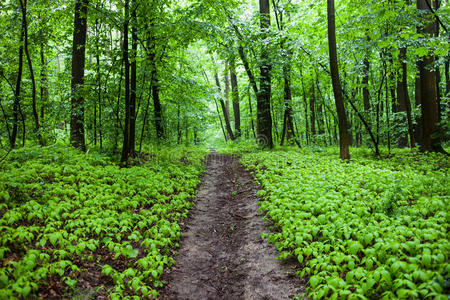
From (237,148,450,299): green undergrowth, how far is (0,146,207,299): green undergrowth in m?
2.45

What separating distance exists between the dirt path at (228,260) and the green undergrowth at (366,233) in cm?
36

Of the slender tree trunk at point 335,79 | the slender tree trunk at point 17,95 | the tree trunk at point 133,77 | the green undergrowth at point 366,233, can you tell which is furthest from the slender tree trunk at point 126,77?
the slender tree trunk at point 335,79

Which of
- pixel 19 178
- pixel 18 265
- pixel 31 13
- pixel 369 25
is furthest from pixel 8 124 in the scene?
pixel 369 25

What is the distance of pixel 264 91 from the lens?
14.5m

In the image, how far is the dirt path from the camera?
3.86 m

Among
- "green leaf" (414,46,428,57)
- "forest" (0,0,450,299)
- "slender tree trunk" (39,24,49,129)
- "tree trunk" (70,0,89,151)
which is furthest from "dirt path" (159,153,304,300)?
"slender tree trunk" (39,24,49,129)

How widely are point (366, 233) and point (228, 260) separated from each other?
2.56 m

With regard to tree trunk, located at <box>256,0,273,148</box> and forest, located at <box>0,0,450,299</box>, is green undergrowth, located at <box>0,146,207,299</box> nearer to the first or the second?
forest, located at <box>0,0,450,299</box>

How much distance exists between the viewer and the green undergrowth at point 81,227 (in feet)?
11.0

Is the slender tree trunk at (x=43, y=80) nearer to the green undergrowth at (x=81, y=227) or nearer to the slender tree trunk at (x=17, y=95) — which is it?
the slender tree trunk at (x=17, y=95)

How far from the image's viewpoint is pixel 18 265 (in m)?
3.07

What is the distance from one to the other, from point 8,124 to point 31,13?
473cm

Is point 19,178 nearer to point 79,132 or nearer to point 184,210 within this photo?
point 184,210

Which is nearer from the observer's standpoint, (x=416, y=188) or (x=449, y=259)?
(x=449, y=259)
